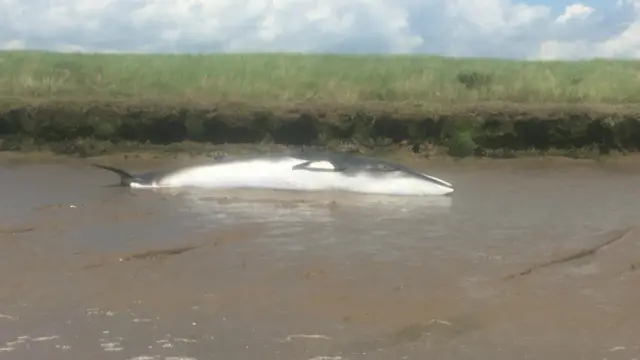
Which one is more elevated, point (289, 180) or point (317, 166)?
point (317, 166)

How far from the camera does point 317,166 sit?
9461 mm

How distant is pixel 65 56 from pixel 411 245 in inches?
843

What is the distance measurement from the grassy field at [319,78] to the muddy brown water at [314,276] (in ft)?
31.3

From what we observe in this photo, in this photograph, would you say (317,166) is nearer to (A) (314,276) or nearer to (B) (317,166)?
(B) (317,166)

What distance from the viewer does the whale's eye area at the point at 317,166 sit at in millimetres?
9438

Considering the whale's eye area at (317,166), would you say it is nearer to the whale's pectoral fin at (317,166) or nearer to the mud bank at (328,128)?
Result: the whale's pectoral fin at (317,166)

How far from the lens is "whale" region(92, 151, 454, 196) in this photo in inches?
371

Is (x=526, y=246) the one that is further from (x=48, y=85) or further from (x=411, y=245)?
(x=48, y=85)

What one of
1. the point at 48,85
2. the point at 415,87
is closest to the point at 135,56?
the point at 48,85

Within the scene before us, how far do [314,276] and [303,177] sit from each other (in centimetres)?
375

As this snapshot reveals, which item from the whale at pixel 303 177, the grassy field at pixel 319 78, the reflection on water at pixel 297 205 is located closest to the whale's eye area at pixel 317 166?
the whale at pixel 303 177

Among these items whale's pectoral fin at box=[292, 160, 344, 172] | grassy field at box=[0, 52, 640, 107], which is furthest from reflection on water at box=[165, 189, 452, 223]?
grassy field at box=[0, 52, 640, 107]

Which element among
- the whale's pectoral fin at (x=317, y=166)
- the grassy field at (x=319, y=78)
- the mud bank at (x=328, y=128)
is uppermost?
the grassy field at (x=319, y=78)

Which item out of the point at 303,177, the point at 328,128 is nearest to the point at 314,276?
the point at 303,177
